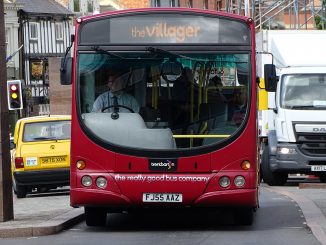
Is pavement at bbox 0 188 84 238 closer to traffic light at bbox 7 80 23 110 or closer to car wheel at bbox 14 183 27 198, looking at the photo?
traffic light at bbox 7 80 23 110

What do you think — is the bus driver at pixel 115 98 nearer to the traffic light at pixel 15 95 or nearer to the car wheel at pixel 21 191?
the traffic light at pixel 15 95

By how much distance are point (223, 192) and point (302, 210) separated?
3.38 meters

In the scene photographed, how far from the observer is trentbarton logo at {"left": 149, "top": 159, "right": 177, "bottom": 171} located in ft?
48.3

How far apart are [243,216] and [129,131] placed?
85.2 inches

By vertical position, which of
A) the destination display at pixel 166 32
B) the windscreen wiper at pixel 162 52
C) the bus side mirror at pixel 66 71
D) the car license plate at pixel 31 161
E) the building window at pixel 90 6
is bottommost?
the car license plate at pixel 31 161

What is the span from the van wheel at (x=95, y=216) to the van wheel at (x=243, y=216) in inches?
73.6

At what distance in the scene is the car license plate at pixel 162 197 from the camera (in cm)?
1473

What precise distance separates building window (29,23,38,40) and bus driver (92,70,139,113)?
2366 inches

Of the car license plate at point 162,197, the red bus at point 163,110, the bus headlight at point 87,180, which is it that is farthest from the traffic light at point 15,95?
the car license plate at point 162,197

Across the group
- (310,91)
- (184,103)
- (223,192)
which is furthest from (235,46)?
(310,91)

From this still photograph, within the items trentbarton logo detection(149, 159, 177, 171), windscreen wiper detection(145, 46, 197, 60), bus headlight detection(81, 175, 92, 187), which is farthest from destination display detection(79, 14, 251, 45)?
bus headlight detection(81, 175, 92, 187)

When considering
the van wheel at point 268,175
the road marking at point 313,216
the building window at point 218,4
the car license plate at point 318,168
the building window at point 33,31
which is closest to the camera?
the road marking at point 313,216

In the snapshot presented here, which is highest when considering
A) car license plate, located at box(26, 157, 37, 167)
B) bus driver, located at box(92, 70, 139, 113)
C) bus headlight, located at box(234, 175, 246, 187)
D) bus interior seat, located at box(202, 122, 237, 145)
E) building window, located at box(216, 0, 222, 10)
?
building window, located at box(216, 0, 222, 10)

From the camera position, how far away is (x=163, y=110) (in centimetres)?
1492
